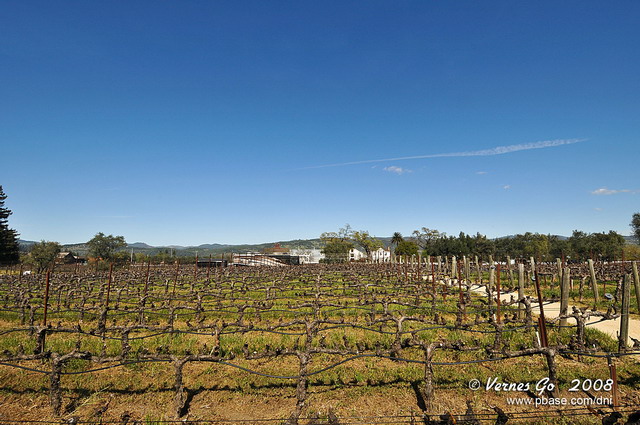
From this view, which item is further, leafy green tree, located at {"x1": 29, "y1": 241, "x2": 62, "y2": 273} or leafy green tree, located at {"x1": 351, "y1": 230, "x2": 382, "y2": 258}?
leafy green tree, located at {"x1": 351, "y1": 230, "x2": 382, "y2": 258}

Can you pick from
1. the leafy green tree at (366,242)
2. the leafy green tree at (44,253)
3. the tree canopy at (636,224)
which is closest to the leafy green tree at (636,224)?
the tree canopy at (636,224)

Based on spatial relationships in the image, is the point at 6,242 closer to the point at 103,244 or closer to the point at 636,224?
the point at 103,244

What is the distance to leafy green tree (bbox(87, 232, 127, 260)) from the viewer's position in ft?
287

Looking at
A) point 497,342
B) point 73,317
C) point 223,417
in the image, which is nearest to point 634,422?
point 497,342

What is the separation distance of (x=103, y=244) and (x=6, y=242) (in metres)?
28.5

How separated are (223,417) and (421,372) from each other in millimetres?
4762

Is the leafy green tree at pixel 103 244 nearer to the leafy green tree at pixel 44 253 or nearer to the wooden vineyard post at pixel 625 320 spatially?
the leafy green tree at pixel 44 253

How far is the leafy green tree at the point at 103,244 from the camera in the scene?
3447 inches

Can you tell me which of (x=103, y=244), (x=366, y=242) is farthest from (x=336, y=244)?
(x=103, y=244)

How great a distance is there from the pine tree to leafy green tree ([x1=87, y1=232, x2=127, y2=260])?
21780mm

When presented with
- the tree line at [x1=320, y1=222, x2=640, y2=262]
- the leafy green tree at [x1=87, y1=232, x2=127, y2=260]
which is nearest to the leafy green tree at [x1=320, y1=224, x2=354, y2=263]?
the tree line at [x1=320, y1=222, x2=640, y2=262]

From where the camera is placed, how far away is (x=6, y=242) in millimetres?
60844

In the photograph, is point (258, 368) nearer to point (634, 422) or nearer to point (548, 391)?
point (548, 391)

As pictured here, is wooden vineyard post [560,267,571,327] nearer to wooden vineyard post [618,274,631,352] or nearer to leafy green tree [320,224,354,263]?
wooden vineyard post [618,274,631,352]
